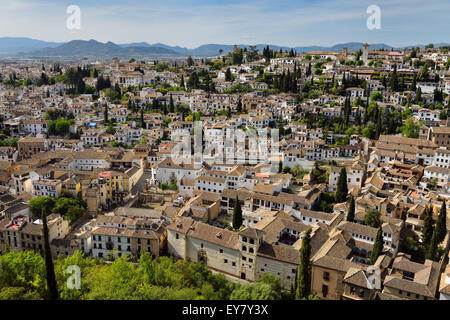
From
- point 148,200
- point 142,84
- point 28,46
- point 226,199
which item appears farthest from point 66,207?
point 28,46

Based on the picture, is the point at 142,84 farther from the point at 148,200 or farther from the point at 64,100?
the point at 148,200

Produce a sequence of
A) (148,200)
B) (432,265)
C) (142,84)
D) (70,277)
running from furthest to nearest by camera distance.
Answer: (142,84) < (148,200) < (432,265) < (70,277)

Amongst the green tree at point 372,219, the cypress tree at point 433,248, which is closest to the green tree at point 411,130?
the green tree at point 372,219

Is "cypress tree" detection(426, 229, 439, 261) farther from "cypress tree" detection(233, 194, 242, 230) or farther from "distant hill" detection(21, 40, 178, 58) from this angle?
"distant hill" detection(21, 40, 178, 58)

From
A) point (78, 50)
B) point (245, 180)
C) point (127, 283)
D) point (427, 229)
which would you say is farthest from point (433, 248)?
point (78, 50)

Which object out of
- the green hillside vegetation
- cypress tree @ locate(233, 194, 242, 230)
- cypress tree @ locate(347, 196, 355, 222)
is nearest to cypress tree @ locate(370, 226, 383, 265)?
cypress tree @ locate(347, 196, 355, 222)

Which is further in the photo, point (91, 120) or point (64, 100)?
point (64, 100)

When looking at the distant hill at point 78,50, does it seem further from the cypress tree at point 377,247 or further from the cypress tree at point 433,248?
the cypress tree at point 433,248

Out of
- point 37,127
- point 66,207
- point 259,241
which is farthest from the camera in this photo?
point 37,127
